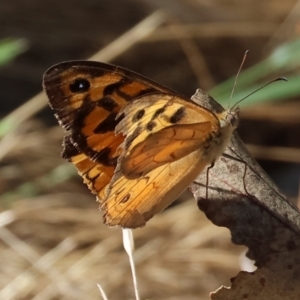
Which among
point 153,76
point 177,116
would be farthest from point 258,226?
point 153,76

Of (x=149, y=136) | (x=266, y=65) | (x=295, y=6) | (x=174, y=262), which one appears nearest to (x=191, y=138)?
(x=149, y=136)

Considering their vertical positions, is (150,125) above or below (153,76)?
above

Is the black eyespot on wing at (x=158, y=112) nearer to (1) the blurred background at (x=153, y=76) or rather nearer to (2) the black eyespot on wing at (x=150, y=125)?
(2) the black eyespot on wing at (x=150, y=125)

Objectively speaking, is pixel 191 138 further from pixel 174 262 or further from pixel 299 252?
pixel 174 262

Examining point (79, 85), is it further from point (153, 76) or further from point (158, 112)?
point (153, 76)

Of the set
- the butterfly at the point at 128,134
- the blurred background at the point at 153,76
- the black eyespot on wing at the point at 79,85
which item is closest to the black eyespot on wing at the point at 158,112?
the butterfly at the point at 128,134

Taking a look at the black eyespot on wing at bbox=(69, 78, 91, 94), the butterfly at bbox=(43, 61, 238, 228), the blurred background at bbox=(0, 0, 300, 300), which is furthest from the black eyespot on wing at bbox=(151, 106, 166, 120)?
the blurred background at bbox=(0, 0, 300, 300)

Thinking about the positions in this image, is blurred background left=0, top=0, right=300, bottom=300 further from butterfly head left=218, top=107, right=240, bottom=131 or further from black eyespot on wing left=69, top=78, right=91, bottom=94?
black eyespot on wing left=69, top=78, right=91, bottom=94
